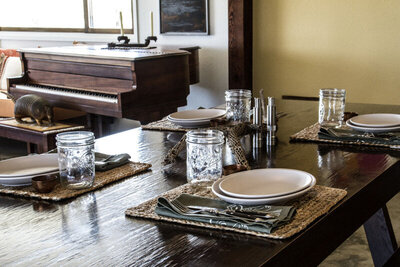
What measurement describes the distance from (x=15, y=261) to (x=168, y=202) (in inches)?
14.5

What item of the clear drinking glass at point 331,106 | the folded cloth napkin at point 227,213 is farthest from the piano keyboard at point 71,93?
the folded cloth napkin at point 227,213

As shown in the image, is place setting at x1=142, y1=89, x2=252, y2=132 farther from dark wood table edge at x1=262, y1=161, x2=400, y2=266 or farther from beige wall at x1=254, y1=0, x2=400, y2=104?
beige wall at x1=254, y1=0, x2=400, y2=104

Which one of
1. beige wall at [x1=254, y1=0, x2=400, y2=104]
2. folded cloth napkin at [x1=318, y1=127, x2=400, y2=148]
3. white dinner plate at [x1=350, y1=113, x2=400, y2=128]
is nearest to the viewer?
folded cloth napkin at [x1=318, y1=127, x2=400, y2=148]

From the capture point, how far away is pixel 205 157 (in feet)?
5.06

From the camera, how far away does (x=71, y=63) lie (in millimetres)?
4824

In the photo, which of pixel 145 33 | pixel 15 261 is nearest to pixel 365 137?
pixel 15 261

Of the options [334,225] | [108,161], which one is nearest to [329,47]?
[108,161]

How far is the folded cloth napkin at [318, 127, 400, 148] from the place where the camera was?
1.96m

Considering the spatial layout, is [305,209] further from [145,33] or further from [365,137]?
[145,33]

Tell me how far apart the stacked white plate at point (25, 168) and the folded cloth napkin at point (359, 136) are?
0.95 meters

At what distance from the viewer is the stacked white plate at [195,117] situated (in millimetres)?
2283

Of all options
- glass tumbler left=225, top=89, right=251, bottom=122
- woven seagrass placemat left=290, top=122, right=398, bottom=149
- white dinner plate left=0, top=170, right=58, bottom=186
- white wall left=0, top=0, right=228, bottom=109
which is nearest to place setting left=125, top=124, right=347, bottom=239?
white dinner plate left=0, top=170, right=58, bottom=186

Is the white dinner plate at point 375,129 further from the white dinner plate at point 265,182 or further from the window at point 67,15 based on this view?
the window at point 67,15

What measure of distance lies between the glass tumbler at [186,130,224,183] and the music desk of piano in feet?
9.04
